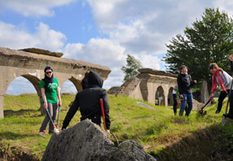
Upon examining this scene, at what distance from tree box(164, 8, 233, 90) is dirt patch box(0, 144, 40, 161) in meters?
24.7

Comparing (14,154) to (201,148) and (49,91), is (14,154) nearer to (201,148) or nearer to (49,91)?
(49,91)

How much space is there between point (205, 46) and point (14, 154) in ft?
88.6

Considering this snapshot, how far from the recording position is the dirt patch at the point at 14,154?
18.3ft

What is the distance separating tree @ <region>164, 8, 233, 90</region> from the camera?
28188 millimetres

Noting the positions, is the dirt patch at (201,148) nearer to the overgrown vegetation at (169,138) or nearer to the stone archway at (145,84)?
the overgrown vegetation at (169,138)

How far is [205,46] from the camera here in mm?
29203

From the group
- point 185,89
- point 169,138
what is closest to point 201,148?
point 169,138

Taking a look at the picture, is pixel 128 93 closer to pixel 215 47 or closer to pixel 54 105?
pixel 54 105

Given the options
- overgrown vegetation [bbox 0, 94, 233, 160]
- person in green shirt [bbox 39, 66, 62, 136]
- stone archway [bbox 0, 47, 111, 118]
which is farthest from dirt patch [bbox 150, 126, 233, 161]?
stone archway [bbox 0, 47, 111, 118]

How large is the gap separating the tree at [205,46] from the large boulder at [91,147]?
26527 mm

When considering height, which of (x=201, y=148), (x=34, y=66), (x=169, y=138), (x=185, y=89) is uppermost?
(x=34, y=66)

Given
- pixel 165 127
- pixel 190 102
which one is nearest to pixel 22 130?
pixel 165 127

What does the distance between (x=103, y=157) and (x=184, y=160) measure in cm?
276

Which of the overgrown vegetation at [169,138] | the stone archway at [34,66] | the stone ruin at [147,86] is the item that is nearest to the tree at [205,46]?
the stone ruin at [147,86]
